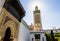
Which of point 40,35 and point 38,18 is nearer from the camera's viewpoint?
point 40,35

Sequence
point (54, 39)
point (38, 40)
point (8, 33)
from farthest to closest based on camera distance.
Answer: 1. point (38, 40)
2. point (54, 39)
3. point (8, 33)

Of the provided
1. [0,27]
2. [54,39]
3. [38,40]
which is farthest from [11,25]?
[38,40]

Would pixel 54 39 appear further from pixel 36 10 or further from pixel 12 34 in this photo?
pixel 36 10

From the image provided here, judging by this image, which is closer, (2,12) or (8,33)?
(2,12)

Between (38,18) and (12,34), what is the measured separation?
28.9m

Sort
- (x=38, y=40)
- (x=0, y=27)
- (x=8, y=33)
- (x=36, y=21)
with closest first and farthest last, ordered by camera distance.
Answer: (x=0, y=27) < (x=8, y=33) < (x=38, y=40) < (x=36, y=21)

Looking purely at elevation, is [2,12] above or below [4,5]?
below

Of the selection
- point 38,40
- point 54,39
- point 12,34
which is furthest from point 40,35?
point 12,34

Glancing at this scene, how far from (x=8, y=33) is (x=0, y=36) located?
1.09m

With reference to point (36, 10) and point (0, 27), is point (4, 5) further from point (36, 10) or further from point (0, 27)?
point (36, 10)

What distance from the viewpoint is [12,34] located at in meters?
5.04

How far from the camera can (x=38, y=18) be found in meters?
33.7

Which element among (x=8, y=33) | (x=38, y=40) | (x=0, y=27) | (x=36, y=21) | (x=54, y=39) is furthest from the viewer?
(x=36, y=21)

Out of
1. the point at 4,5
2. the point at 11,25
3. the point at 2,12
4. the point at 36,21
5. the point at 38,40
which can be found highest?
the point at 36,21
